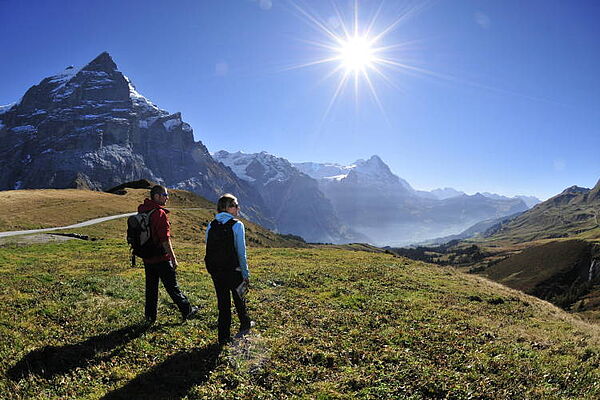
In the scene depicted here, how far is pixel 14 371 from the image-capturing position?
786cm

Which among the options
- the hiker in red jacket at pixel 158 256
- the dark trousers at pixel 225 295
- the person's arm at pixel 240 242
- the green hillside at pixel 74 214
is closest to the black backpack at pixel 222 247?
the person's arm at pixel 240 242

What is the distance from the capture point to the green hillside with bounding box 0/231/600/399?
26.1 feet

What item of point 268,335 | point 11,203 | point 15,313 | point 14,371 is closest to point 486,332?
point 268,335

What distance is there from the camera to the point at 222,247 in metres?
9.28

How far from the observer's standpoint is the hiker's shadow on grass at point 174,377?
Answer: 24.2 feet

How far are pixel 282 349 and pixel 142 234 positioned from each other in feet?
19.4

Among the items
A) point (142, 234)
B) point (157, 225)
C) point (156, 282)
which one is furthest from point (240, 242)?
point (156, 282)

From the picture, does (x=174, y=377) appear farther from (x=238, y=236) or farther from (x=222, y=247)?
(x=238, y=236)

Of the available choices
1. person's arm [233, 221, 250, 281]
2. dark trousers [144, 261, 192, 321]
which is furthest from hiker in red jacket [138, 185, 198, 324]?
person's arm [233, 221, 250, 281]

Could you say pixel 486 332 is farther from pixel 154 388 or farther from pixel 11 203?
pixel 11 203

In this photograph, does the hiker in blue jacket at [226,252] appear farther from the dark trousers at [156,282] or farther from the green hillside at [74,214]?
the green hillside at [74,214]

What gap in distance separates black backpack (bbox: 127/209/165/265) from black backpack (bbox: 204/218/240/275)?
2.53 metres

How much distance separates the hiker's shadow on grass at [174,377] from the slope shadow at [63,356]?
6.39 feet

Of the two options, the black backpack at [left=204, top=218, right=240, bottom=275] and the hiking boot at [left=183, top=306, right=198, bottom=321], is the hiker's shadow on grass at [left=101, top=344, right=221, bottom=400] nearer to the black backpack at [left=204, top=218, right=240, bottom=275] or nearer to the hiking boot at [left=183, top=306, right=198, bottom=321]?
the black backpack at [left=204, top=218, right=240, bottom=275]
